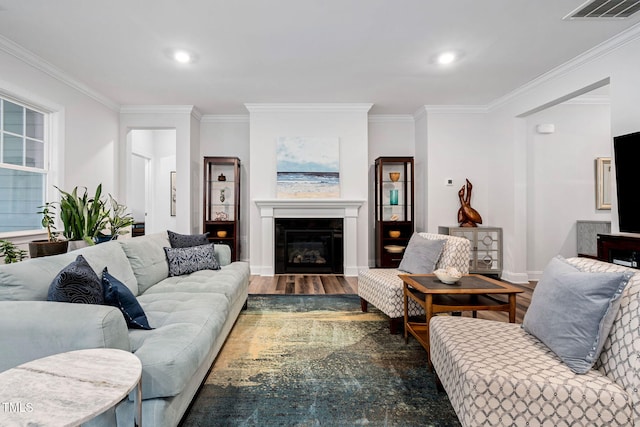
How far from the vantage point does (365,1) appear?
2.52 metres

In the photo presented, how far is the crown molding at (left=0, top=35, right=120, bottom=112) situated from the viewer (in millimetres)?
3193

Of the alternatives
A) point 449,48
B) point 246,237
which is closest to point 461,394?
point 449,48

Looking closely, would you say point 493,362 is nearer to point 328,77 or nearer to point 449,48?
point 449,48

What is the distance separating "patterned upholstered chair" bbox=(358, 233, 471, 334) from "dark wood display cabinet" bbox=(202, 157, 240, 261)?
2.83 metres

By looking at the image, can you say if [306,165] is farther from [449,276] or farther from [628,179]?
[628,179]

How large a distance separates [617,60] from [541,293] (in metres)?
2.93

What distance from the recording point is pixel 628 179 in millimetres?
2867

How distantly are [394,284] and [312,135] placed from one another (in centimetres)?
308

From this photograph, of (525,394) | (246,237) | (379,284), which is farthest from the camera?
(246,237)

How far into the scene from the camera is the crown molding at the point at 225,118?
5.66 meters

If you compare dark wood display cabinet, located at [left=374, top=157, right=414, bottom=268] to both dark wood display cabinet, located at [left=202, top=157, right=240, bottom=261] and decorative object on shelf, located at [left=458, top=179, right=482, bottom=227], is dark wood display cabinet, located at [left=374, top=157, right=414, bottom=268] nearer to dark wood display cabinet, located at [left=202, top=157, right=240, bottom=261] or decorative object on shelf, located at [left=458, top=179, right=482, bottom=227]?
decorative object on shelf, located at [left=458, top=179, right=482, bottom=227]

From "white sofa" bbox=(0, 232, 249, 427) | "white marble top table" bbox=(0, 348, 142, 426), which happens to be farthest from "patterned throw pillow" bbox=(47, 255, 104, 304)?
"white marble top table" bbox=(0, 348, 142, 426)

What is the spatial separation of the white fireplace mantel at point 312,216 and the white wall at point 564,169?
2538 millimetres

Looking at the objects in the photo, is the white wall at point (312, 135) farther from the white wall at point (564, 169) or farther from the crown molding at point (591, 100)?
the crown molding at point (591, 100)
